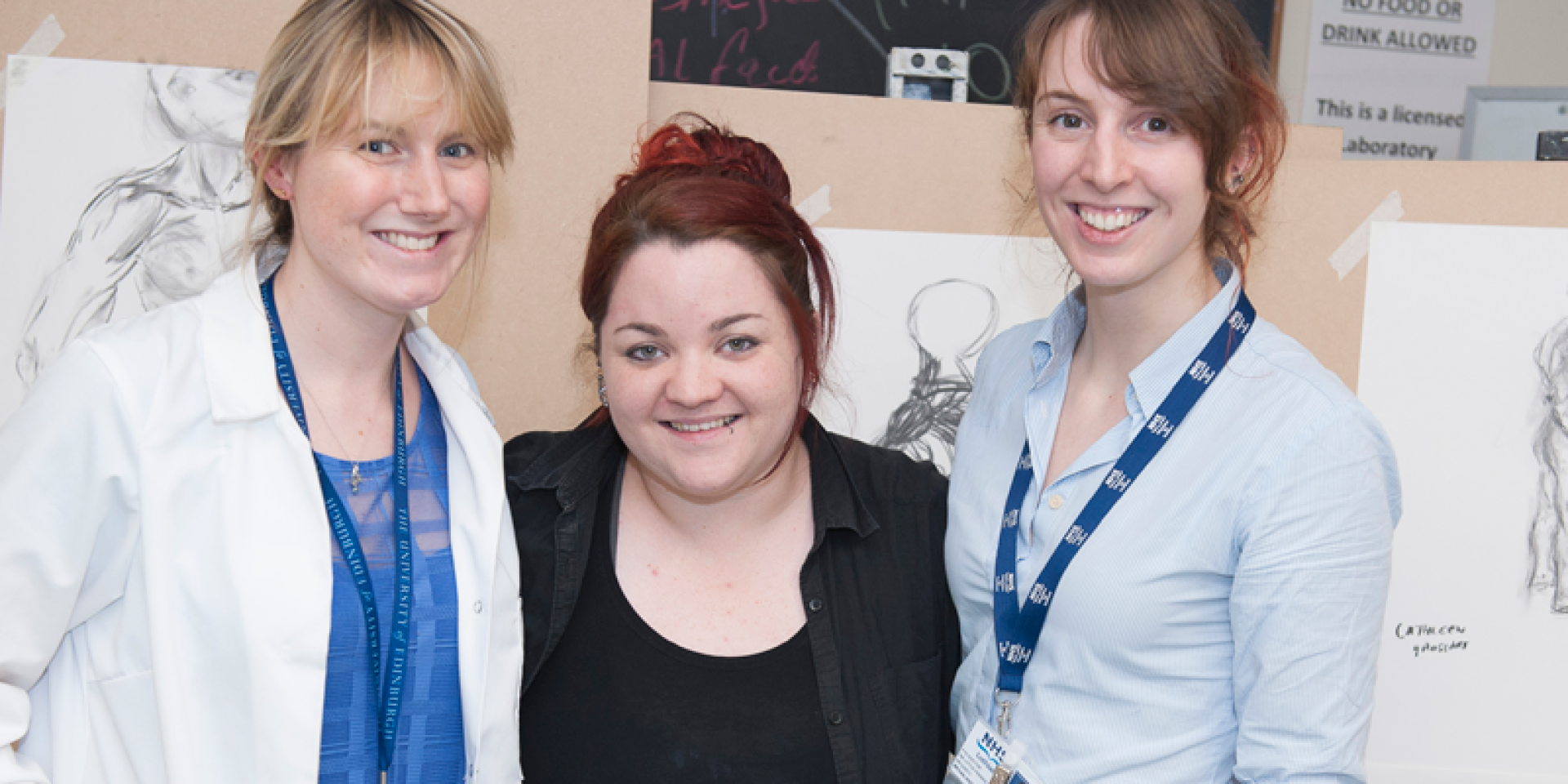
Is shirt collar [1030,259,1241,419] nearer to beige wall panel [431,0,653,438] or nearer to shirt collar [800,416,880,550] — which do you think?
shirt collar [800,416,880,550]

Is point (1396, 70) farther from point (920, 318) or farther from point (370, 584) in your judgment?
point (370, 584)

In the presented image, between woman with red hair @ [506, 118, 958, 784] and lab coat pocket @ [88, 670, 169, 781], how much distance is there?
1.62 ft

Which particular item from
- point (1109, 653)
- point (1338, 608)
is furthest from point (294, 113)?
point (1338, 608)

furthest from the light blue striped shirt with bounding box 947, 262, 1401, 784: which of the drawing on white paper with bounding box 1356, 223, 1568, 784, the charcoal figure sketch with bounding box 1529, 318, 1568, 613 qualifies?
the charcoal figure sketch with bounding box 1529, 318, 1568, 613

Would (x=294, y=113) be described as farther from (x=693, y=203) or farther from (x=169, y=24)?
(x=169, y=24)

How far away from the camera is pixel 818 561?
174 centimetres

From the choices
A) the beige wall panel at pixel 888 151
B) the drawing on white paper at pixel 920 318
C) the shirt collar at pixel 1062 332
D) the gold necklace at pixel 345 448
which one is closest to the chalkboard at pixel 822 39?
the beige wall panel at pixel 888 151

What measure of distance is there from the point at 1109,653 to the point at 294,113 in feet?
3.77

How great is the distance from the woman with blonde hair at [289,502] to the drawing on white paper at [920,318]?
99 centimetres

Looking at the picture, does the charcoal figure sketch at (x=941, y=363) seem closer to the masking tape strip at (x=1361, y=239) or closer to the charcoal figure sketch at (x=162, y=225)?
the masking tape strip at (x=1361, y=239)

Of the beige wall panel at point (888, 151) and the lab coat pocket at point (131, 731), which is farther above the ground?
the beige wall panel at point (888, 151)

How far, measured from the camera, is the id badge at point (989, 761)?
147cm

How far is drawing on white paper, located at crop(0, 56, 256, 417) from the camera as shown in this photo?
6.27 ft

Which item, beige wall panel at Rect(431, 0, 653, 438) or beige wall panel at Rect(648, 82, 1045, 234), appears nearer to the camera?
beige wall panel at Rect(431, 0, 653, 438)
